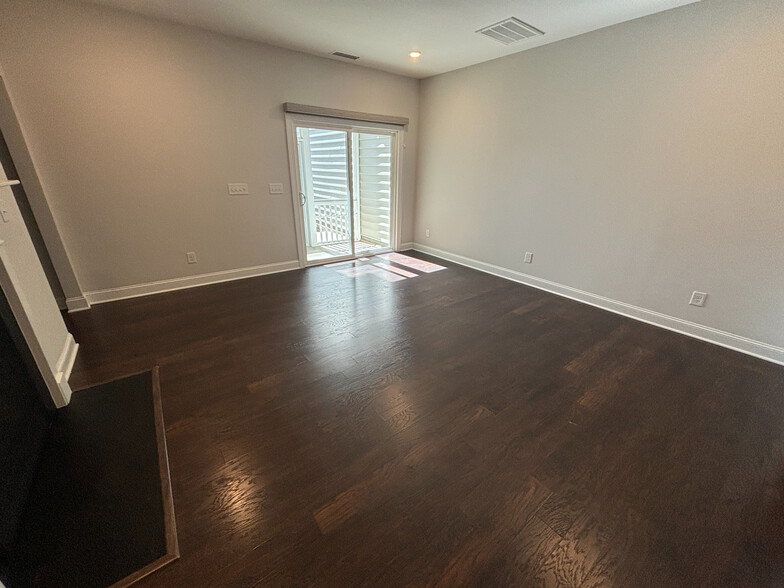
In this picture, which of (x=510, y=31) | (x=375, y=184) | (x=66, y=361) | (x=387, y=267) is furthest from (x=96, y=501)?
(x=375, y=184)

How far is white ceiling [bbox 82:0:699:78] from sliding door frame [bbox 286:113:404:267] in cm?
75

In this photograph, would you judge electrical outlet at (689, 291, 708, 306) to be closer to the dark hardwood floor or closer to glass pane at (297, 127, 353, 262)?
the dark hardwood floor

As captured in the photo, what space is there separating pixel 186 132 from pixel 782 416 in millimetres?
5240

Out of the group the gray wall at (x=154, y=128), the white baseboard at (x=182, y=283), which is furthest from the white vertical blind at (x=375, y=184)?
the white baseboard at (x=182, y=283)

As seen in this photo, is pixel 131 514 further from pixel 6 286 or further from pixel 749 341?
pixel 749 341

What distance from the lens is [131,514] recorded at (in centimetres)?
129

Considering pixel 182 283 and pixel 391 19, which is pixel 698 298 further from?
pixel 182 283

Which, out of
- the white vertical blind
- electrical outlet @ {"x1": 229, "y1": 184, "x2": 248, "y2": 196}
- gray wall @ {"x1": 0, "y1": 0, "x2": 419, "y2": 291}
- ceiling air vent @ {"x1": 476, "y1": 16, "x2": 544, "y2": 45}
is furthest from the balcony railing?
ceiling air vent @ {"x1": 476, "y1": 16, "x2": 544, "y2": 45}

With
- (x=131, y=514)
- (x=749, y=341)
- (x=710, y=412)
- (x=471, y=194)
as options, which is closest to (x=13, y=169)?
(x=131, y=514)

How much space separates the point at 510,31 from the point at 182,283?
422cm

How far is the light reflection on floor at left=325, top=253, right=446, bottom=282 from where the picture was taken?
421 centimetres

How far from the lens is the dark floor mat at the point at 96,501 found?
44.1 inches

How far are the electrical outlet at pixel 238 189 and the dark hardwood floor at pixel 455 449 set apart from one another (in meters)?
1.49

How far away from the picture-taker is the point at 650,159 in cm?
275
